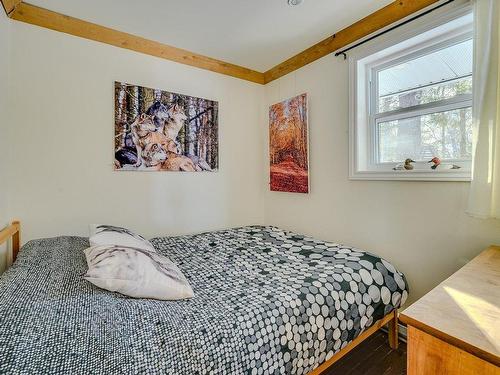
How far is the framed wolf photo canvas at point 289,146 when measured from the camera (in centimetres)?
257

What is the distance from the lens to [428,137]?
1.82 meters

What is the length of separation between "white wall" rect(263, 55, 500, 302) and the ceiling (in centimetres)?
35

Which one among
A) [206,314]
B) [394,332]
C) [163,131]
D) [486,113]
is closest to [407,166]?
[486,113]

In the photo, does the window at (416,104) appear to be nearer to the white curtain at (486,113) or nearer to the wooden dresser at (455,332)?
the white curtain at (486,113)

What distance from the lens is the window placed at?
1.65 meters

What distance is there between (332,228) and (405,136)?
0.96 metres

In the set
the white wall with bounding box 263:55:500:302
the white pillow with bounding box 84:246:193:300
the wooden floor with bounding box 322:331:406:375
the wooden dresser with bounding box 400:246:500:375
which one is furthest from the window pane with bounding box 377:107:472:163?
the white pillow with bounding box 84:246:193:300

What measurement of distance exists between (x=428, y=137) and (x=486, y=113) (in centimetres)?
47

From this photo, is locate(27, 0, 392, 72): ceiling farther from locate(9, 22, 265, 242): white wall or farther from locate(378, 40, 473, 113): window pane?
locate(378, 40, 473, 113): window pane

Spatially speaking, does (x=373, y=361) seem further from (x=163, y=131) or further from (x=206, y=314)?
(x=163, y=131)

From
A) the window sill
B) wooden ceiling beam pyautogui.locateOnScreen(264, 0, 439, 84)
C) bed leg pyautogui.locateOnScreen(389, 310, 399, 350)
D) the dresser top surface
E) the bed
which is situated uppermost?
wooden ceiling beam pyautogui.locateOnScreen(264, 0, 439, 84)

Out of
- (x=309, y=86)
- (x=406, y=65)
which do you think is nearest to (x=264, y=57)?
(x=309, y=86)

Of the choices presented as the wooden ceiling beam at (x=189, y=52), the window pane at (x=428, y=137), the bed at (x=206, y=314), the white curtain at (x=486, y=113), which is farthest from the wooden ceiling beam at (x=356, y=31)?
the bed at (x=206, y=314)

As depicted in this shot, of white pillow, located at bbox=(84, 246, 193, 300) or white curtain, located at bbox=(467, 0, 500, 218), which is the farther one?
white curtain, located at bbox=(467, 0, 500, 218)
